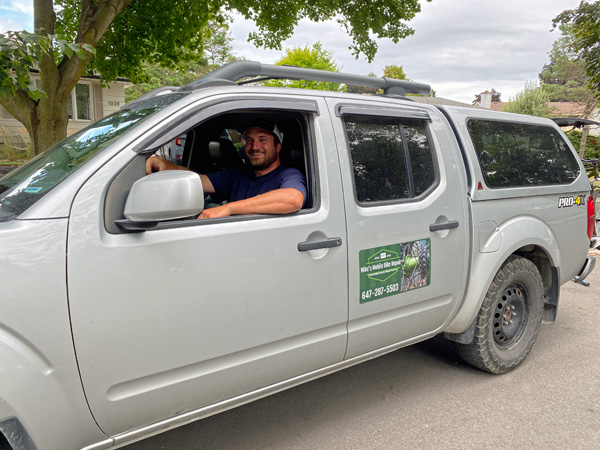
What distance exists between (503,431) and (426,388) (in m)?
0.65

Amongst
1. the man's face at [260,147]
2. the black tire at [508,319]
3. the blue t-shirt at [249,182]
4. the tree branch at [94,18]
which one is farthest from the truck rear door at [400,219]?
the tree branch at [94,18]

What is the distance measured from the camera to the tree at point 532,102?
3594 cm

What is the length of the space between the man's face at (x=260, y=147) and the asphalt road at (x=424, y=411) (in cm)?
161

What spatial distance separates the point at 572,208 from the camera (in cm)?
392

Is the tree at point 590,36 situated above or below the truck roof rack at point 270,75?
above

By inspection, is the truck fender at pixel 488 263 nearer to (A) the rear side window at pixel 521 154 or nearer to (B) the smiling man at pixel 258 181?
(A) the rear side window at pixel 521 154

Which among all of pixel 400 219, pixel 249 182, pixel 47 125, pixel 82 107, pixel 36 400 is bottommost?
Answer: pixel 36 400

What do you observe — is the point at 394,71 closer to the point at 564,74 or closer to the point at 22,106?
the point at 564,74

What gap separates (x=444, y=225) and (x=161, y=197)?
1.83 meters

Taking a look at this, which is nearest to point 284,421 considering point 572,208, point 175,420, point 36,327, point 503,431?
point 175,420

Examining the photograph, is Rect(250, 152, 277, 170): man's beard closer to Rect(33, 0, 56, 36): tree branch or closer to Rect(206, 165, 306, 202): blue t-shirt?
Rect(206, 165, 306, 202): blue t-shirt

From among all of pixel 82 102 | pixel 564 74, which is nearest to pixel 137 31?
pixel 82 102

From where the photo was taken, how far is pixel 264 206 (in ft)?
7.84

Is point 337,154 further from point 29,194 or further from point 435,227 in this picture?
point 29,194
